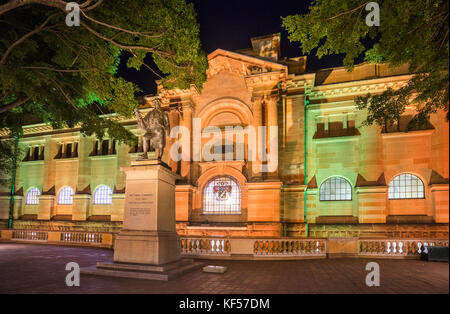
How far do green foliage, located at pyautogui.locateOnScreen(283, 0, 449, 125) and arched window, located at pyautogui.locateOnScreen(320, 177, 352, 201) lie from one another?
13741 mm

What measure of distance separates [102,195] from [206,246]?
69.4ft

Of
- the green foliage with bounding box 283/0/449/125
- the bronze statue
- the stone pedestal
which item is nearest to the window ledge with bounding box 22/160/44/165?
the bronze statue

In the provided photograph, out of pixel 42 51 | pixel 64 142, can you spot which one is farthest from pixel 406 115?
pixel 64 142

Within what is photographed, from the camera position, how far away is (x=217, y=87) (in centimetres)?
2580

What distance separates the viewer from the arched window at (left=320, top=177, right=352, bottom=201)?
941 inches

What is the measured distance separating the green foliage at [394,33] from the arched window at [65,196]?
3155cm

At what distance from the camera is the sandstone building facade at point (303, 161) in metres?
22.0

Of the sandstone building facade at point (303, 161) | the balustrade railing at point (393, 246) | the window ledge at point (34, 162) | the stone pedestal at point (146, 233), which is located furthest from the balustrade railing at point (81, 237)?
the window ledge at point (34, 162)

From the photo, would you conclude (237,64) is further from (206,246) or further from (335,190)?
(206,246)

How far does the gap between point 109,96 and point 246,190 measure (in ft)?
44.7

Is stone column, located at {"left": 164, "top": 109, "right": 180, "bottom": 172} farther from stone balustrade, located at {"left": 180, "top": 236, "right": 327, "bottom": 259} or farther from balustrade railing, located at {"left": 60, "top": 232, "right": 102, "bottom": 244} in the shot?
stone balustrade, located at {"left": 180, "top": 236, "right": 327, "bottom": 259}

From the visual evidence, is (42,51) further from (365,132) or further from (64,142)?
(64,142)

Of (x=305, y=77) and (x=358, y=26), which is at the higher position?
(x=305, y=77)

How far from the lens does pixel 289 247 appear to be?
15.0 metres
